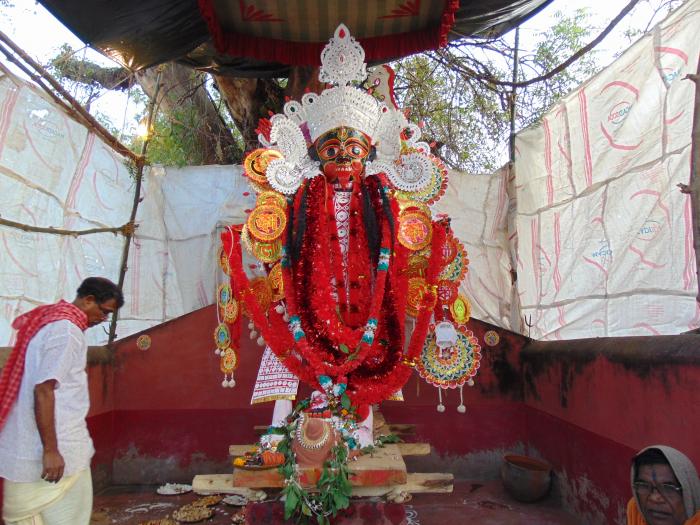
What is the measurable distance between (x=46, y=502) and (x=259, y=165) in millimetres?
2559

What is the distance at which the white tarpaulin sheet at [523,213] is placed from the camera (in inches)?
121

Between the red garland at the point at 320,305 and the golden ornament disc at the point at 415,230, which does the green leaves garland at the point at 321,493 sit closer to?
the red garland at the point at 320,305

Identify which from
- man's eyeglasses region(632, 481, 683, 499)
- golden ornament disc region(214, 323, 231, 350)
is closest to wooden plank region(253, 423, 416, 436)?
golden ornament disc region(214, 323, 231, 350)

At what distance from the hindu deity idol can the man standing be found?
4.45 ft

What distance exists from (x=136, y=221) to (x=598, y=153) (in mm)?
4342

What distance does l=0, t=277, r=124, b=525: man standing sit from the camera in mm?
2188

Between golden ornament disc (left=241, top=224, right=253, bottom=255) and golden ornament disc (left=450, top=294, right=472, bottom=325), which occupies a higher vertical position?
golden ornament disc (left=241, top=224, right=253, bottom=255)

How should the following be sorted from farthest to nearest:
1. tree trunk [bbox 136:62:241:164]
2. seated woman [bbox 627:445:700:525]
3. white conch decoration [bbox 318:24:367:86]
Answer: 1. tree trunk [bbox 136:62:241:164]
2. white conch decoration [bbox 318:24:367:86]
3. seated woman [bbox 627:445:700:525]

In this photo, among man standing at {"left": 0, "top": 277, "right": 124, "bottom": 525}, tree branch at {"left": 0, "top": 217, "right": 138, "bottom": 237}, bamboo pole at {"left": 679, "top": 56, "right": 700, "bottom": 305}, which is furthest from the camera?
tree branch at {"left": 0, "top": 217, "right": 138, "bottom": 237}

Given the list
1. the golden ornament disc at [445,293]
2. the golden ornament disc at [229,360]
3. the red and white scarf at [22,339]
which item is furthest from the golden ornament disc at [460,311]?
the red and white scarf at [22,339]

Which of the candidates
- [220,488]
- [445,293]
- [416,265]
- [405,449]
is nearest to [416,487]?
[405,449]

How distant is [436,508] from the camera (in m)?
3.84

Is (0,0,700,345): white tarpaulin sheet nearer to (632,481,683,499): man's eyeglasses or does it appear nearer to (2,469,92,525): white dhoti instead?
(632,481,683,499): man's eyeglasses

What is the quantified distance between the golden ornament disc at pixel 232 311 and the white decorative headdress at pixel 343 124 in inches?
35.3
